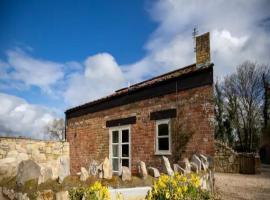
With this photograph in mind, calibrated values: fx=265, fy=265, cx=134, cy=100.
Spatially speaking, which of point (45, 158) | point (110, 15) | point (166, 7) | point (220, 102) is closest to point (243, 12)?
point (166, 7)

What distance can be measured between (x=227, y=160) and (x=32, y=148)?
1067cm

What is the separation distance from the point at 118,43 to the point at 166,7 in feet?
15.9

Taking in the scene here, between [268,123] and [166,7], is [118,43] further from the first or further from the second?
[268,123]

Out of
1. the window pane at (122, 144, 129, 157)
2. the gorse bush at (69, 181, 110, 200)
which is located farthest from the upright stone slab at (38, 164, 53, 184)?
the window pane at (122, 144, 129, 157)

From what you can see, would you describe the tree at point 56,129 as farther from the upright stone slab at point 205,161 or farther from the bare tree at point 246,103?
A: the upright stone slab at point 205,161

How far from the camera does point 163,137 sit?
925cm

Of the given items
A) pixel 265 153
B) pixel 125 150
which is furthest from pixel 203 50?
pixel 265 153

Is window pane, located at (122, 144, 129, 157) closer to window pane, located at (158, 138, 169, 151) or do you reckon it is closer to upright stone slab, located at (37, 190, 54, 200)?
window pane, located at (158, 138, 169, 151)

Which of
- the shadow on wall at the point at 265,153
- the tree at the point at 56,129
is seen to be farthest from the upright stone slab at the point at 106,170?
the tree at the point at 56,129

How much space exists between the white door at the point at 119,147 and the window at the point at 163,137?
1.58m

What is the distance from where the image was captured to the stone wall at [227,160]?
1505 centimetres

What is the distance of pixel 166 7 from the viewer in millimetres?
8758

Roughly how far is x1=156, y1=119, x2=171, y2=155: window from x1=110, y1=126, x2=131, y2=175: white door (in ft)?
5.20

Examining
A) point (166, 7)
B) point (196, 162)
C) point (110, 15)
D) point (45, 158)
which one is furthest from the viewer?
point (45, 158)
